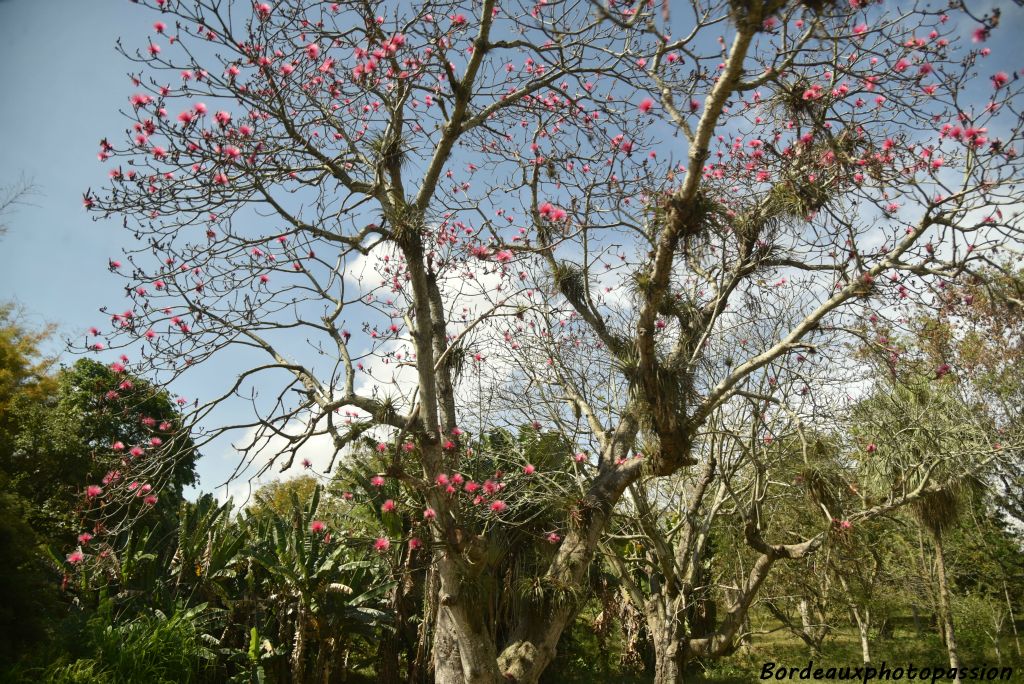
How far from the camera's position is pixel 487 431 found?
29.5ft

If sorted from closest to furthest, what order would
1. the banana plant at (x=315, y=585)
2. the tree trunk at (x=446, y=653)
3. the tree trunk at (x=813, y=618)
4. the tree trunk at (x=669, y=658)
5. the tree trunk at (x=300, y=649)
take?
the tree trunk at (x=446, y=653), the tree trunk at (x=669, y=658), the tree trunk at (x=300, y=649), the banana plant at (x=315, y=585), the tree trunk at (x=813, y=618)

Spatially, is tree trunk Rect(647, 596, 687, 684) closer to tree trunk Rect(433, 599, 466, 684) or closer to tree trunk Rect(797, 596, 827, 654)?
tree trunk Rect(433, 599, 466, 684)

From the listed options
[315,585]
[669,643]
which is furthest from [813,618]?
[315,585]

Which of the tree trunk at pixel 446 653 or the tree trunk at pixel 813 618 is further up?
the tree trunk at pixel 446 653

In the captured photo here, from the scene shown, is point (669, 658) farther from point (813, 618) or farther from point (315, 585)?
point (813, 618)

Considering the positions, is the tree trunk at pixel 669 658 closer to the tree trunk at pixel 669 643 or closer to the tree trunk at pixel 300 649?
the tree trunk at pixel 669 643

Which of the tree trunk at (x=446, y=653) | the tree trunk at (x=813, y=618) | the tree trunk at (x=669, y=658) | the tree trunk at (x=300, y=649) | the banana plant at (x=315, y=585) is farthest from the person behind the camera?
the tree trunk at (x=813, y=618)

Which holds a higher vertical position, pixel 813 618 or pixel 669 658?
pixel 669 658

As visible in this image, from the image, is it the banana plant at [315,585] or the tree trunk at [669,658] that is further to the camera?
the banana plant at [315,585]

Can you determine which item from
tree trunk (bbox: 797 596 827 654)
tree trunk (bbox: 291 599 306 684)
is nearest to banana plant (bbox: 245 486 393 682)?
tree trunk (bbox: 291 599 306 684)

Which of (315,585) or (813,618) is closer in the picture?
(315,585)

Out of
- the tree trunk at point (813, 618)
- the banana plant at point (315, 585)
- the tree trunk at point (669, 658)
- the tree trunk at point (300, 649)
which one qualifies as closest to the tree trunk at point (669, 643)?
the tree trunk at point (669, 658)

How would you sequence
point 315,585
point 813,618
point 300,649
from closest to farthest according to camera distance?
1. point 300,649
2. point 315,585
3. point 813,618

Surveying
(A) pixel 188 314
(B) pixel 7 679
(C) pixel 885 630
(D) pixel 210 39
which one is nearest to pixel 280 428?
(A) pixel 188 314
